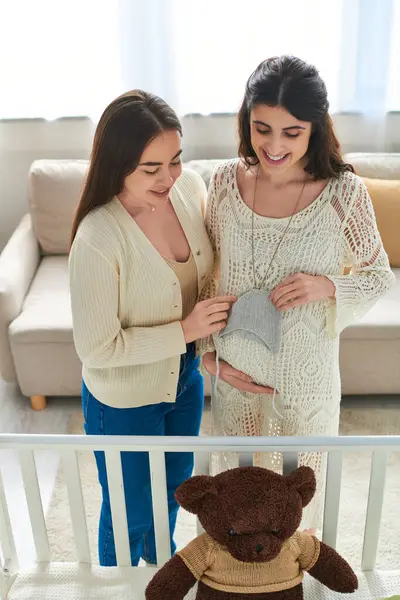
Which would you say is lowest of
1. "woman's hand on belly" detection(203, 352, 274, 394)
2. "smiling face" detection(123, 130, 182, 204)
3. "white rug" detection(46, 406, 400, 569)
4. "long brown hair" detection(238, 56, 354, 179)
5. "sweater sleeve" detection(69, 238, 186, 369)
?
"white rug" detection(46, 406, 400, 569)

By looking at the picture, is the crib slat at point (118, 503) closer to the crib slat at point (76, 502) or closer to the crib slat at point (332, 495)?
the crib slat at point (76, 502)

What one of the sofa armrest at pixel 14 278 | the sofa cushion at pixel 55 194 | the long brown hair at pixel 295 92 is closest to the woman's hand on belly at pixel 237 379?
the long brown hair at pixel 295 92

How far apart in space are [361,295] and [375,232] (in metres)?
0.12

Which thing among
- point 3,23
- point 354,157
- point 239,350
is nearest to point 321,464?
point 239,350

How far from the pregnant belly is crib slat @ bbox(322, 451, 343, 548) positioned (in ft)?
0.69

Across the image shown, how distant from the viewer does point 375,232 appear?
4.22 feet

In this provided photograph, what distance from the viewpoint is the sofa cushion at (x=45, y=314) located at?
2.29 metres

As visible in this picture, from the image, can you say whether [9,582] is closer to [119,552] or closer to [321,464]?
[119,552]

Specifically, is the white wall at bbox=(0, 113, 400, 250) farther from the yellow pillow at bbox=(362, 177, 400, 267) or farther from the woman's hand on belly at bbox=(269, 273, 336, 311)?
the woman's hand on belly at bbox=(269, 273, 336, 311)

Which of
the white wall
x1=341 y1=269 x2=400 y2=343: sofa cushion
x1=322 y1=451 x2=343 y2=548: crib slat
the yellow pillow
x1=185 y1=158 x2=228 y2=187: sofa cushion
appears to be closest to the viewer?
x1=322 y1=451 x2=343 y2=548: crib slat

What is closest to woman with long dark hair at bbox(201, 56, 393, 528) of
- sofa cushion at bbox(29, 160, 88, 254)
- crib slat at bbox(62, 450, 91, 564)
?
crib slat at bbox(62, 450, 91, 564)

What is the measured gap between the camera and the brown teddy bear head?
3.57 feet

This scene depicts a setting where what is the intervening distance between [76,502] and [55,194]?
5.23ft

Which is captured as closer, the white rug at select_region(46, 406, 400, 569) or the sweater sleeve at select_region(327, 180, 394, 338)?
the sweater sleeve at select_region(327, 180, 394, 338)
